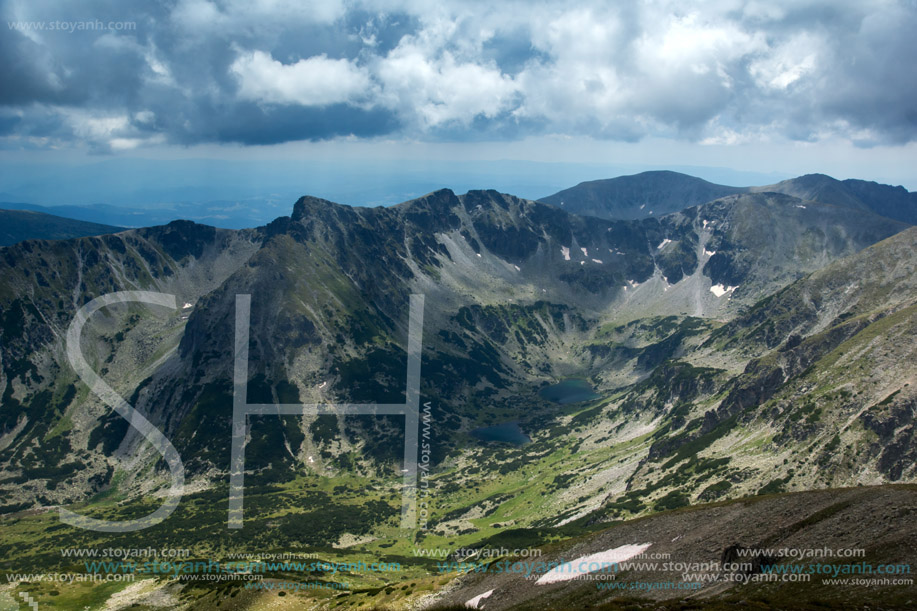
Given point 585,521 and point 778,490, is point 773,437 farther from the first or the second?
point 585,521

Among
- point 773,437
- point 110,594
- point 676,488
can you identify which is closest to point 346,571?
point 110,594

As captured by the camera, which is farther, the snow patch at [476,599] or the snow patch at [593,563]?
the snow patch at [476,599]

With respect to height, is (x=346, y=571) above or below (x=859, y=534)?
below

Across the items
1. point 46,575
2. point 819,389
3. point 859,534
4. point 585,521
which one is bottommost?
point 585,521

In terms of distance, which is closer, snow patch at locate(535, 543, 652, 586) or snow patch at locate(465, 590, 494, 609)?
snow patch at locate(535, 543, 652, 586)

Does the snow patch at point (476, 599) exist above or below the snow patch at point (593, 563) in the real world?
below

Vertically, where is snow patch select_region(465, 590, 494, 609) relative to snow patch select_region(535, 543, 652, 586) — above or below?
below

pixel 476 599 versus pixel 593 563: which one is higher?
pixel 593 563

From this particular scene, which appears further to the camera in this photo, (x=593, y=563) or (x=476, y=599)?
(x=476, y=599)
